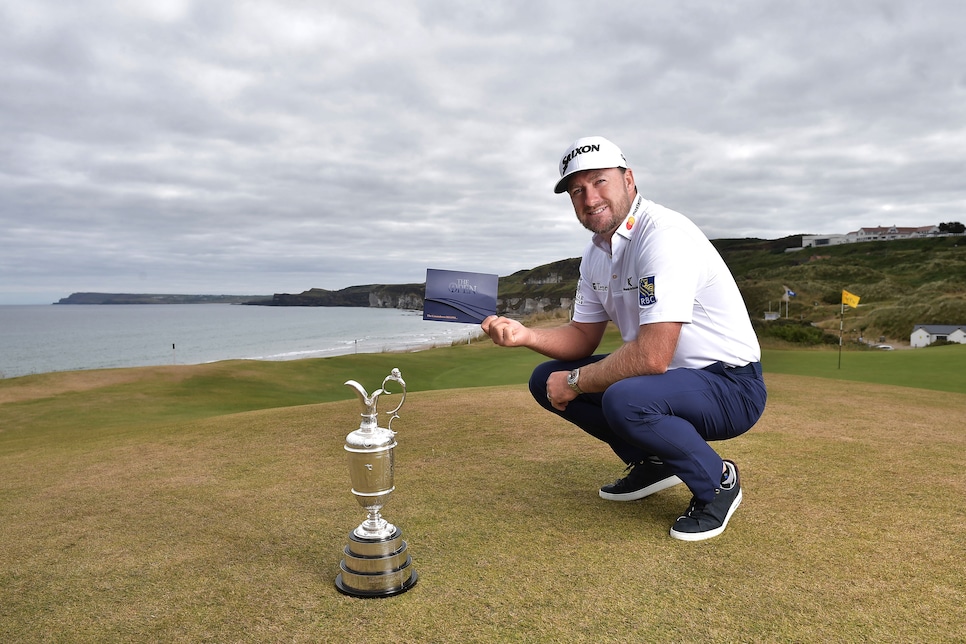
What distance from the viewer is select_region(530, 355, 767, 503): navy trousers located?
3.18 meters

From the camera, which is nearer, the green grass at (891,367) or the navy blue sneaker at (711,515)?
the navy blue sneaker at (711,515)

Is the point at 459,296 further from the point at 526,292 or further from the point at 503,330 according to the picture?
the point at 526,292

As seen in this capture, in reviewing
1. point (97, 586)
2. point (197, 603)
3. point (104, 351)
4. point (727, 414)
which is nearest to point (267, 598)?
point (197, 603)

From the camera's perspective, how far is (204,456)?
17.8 feet

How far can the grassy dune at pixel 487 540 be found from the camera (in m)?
2.39

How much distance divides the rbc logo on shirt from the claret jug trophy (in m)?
1.28

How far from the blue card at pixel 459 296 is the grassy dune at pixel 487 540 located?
1097 millimetres

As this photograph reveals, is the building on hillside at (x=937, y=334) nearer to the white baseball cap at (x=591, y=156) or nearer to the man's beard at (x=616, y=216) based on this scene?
the man's beard at (x=616, y=216)

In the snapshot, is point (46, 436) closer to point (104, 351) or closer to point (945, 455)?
point (945, 455)

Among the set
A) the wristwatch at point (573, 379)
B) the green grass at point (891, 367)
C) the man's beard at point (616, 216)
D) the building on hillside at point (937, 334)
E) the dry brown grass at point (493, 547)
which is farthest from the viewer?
the building on hillside at point (937, 334)

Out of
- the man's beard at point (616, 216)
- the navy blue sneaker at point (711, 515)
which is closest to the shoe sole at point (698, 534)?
the navy blue sneaker at point (711, 515)

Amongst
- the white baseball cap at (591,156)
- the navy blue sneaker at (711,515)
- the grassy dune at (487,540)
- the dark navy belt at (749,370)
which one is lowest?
the grassy dune at (487,540)

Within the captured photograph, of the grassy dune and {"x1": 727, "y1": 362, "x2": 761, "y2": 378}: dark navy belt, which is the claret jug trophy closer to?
the grassy dune

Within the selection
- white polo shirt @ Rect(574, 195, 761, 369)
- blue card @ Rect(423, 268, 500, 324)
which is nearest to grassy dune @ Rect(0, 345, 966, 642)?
white polo shirt @ Rect(574, 195, 761, 369)
